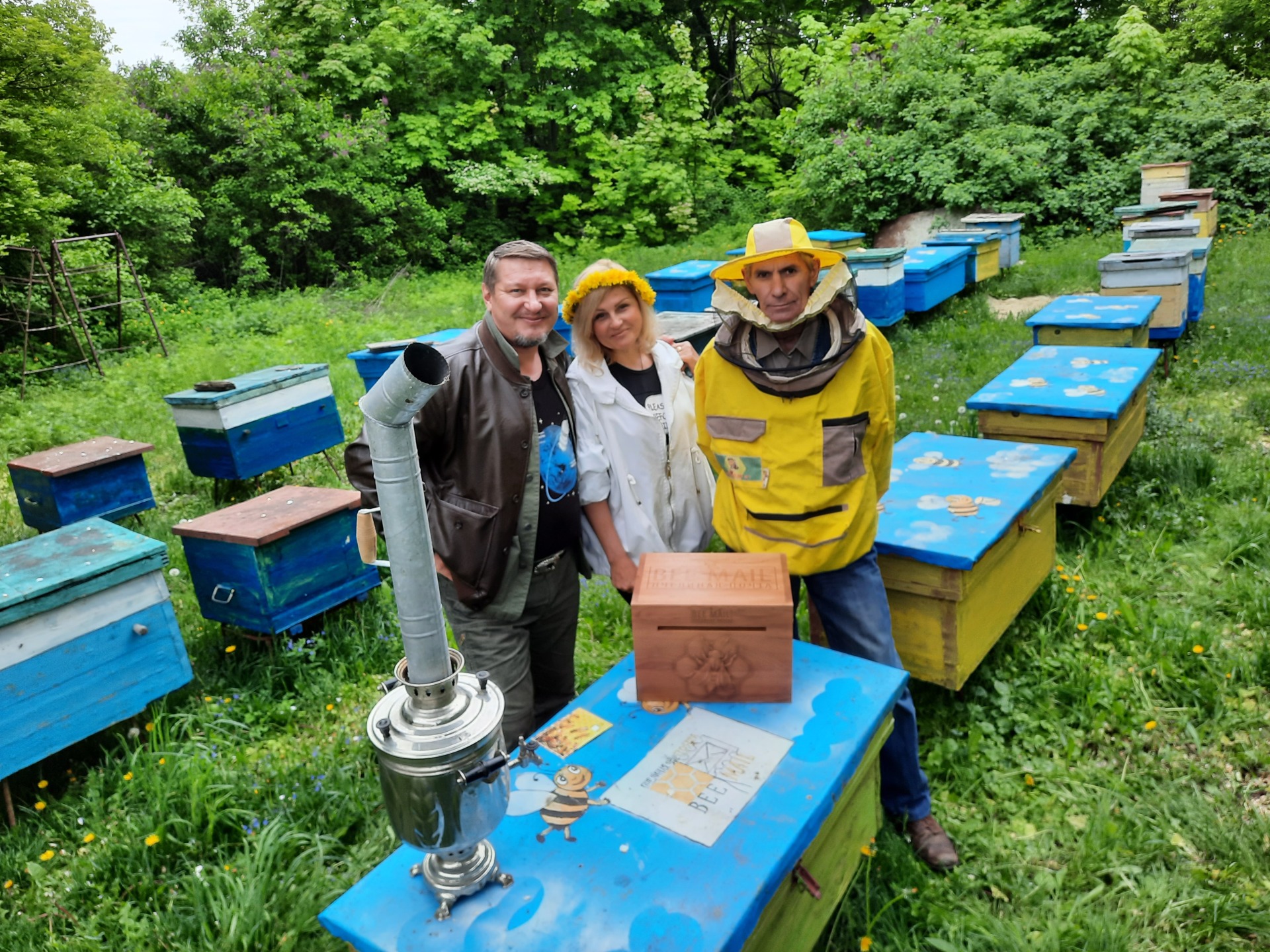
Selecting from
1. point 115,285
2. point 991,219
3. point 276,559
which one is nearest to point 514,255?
point 276,559

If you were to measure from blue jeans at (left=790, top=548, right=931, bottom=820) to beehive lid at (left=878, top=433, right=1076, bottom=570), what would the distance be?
263 millimetres

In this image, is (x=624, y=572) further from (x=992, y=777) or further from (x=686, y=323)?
(x=686, y=323)

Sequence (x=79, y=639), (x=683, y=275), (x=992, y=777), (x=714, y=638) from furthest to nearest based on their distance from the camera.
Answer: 1. (x=683, y=275)
2. (x=79, y=639)
3. (x=992, y=777)
4. (x=714, y=638)

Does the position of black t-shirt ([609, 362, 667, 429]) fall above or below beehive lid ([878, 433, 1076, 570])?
above

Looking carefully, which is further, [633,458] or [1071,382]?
[1071,382]

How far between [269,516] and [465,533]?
178 centimetres

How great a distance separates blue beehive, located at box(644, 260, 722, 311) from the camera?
621 cm

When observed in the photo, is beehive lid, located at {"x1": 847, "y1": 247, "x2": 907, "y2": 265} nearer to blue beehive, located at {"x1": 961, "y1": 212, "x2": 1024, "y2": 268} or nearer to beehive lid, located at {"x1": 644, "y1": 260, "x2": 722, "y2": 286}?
beehive lid, located at {"x1": 644, "y1": 260, "x2": 722, "y2": 286}

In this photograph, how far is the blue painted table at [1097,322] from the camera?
15.4 feet

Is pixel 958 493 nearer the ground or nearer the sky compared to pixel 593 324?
nearer the ground

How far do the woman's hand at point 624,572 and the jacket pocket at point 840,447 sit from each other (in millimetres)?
599

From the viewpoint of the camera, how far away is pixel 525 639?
2297 mm

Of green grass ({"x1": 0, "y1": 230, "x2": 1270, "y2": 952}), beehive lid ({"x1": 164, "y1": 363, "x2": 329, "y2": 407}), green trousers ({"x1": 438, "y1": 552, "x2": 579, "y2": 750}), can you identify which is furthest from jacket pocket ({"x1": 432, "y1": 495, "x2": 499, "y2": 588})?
beehive lid ({"x1": 164, "y1": 363, "x2": 329, "y2": 407})

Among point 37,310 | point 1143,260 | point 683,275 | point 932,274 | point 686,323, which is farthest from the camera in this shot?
point 37,310
